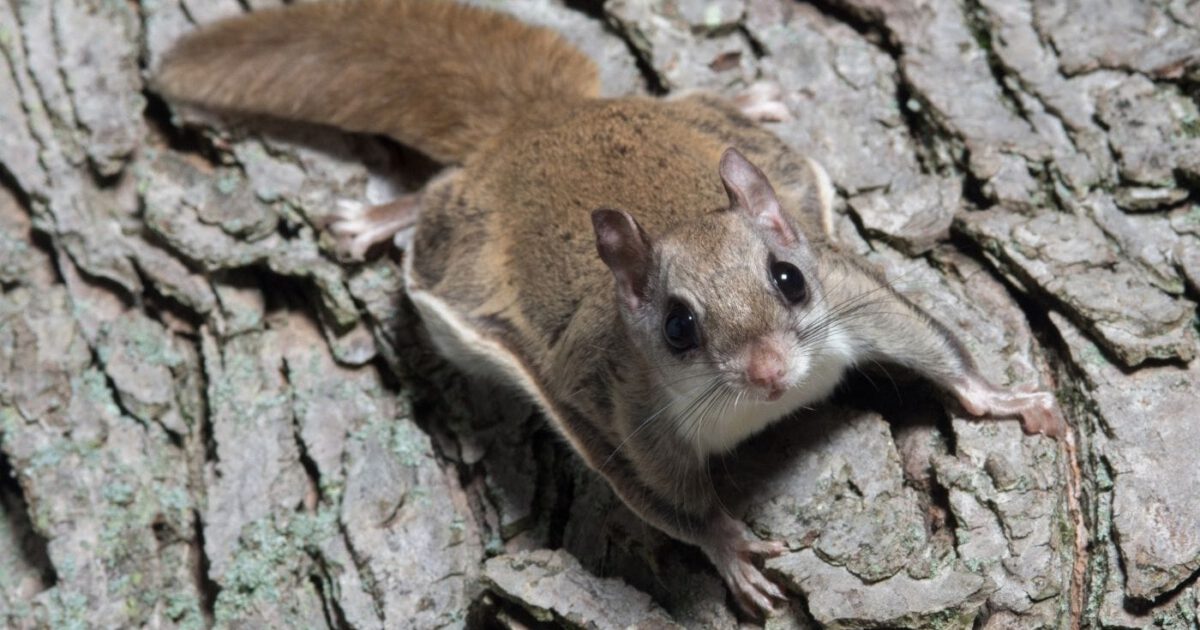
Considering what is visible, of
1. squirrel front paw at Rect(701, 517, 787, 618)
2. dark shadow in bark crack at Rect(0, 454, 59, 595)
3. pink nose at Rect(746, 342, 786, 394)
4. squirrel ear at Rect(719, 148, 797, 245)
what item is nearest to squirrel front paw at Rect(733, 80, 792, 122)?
squirrel ear at Rect(719, 148, 797, 245)

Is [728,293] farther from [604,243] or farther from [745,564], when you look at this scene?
[745,564]

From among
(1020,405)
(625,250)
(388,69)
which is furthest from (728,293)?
(388,69)

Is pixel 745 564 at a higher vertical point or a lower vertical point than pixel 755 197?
lower

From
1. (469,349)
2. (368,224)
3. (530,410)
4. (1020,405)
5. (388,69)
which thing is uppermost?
(388,69)

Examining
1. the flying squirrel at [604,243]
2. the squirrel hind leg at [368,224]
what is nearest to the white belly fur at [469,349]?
the flying squirrel at [604,243]

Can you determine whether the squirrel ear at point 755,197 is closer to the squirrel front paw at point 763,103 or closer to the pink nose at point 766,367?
the pink nose at point 766,367

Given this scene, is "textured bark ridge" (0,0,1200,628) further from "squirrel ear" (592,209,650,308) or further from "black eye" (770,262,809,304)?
"squirrel ear" (592,209,650,308)

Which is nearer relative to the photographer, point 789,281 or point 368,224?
point 789,281

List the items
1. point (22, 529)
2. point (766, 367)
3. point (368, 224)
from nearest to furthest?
point (766, 367)
point (22, 529)
point (368, 224)
